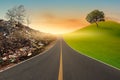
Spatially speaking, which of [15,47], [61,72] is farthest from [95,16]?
[61,72]

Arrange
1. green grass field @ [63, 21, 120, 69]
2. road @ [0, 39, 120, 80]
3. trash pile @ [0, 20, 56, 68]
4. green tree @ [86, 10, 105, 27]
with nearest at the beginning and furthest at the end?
road @ [0, 39, 120, 80] → trash pile @ [0, 20, 56, 68] → green grass field @ [63, 21, 120, 69] → green tree @ [86, 10, 105, 27]

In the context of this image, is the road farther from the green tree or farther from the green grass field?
the green tree

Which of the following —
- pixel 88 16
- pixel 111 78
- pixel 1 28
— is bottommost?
pixel 111 78

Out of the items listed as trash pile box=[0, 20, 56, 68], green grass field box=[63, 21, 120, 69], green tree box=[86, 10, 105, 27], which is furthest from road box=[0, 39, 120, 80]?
green tree box=[86, 10, 105, 27]

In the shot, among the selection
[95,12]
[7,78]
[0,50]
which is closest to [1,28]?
[0,50]

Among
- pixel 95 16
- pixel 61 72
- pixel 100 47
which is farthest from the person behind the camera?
pixel 95 16

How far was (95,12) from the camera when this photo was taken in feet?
392

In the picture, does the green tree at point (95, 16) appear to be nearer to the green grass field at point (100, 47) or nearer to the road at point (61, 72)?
the green grass field at point (100, 47)

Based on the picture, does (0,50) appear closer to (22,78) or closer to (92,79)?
(22,78)

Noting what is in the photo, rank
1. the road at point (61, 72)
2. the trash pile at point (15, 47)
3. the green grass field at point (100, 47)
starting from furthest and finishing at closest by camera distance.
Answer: the green grass field at point (100, 47), the trash pile at point (15, 47), the road at point (61, 72)

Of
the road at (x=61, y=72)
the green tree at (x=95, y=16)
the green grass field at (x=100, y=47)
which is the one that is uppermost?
the green tree at (x=95, y=16)

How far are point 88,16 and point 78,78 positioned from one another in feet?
377

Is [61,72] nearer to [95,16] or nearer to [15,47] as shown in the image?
[15,47]

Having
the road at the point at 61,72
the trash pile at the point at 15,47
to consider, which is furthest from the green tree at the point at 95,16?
the road at the point at 61,72
